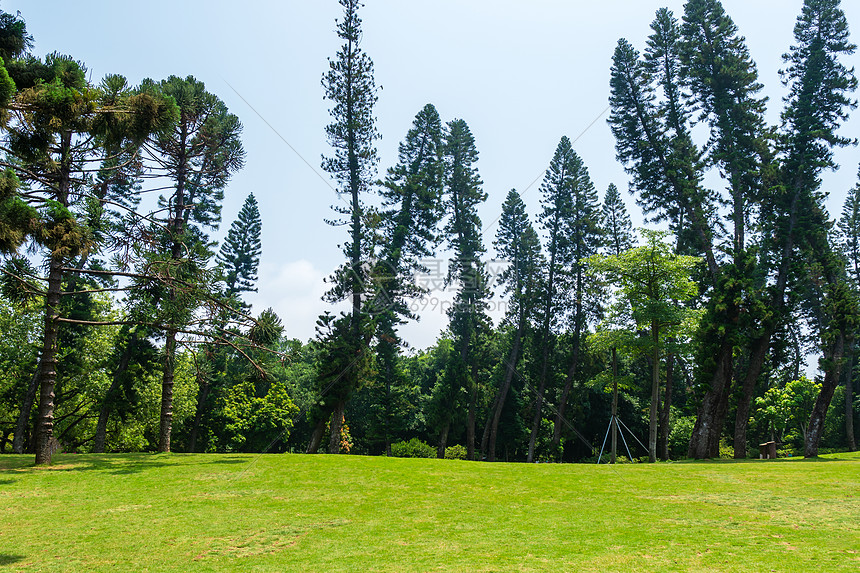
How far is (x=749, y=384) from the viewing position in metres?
23.5

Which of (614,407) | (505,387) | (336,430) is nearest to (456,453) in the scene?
(505,387)

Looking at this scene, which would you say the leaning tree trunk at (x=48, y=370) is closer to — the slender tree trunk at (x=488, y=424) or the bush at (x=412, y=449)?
the bush at (x=412, y=449)

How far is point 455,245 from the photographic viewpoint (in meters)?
37.6

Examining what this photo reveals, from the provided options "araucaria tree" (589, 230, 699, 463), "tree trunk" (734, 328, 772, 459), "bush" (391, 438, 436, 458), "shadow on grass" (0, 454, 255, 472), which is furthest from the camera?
"bush" (391, 438, 436, 458)

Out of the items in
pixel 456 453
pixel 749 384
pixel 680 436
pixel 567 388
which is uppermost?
pixel 749 384

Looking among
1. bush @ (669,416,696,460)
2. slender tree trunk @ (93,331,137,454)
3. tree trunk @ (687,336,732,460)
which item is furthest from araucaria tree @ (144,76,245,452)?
bush @ (669,416,696,460)

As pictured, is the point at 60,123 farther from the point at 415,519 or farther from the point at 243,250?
the point at 243,250

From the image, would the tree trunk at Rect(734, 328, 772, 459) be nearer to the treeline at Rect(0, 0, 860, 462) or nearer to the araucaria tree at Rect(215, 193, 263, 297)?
the treeline at Rect(0, 0, 860, 462)

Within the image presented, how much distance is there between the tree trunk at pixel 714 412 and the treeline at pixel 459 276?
0.09 m

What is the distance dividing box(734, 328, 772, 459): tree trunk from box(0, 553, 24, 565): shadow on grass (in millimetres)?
25020

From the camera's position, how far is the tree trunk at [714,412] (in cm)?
2353

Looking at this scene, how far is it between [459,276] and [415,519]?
29.0 m

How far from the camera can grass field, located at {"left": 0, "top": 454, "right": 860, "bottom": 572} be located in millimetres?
6824

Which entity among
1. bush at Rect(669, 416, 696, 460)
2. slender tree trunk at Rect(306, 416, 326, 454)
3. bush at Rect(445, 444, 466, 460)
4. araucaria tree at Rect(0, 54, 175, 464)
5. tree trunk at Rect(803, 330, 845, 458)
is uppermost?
araucaria tree at Rect(0, 54, 175, 464)
